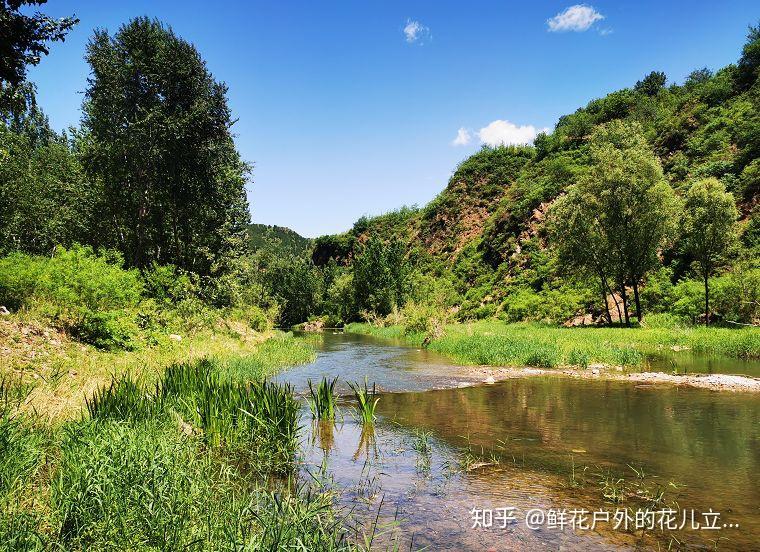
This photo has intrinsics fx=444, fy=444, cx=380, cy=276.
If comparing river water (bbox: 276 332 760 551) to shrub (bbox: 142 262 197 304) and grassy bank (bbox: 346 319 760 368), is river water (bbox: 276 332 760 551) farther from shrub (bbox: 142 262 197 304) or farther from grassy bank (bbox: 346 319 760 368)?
shrub (bbox: 142 262 197 304)

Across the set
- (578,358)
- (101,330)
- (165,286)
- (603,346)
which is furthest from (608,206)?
(101,330)

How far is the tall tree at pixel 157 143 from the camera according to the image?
25.4 meters

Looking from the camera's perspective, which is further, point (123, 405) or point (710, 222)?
point (710, 222)

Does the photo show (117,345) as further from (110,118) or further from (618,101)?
(618,101)

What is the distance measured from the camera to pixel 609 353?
2103 centimetres

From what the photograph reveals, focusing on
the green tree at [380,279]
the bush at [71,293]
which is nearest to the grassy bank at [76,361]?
the bush at [71,293]

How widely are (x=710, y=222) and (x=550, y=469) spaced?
2688 cm

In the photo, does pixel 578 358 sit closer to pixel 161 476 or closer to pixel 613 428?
pixel 613 428

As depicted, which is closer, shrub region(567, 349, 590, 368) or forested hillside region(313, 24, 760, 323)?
shrub region(567, 349, 590, 368)

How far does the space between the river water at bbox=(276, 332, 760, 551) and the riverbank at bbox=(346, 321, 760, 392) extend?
2.40 meters

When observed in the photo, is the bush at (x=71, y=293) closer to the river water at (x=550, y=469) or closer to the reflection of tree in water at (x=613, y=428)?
the river water at (x=550, y=469)

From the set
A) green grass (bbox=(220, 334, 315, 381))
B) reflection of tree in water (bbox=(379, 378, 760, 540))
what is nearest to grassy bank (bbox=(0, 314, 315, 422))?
green grass (bbox=(220, 334, 315, 381))

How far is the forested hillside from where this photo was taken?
3225 centimetres

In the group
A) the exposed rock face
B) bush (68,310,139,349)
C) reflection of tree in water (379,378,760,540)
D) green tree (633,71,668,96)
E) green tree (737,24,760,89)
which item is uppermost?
green tree (633,71,668,96)
